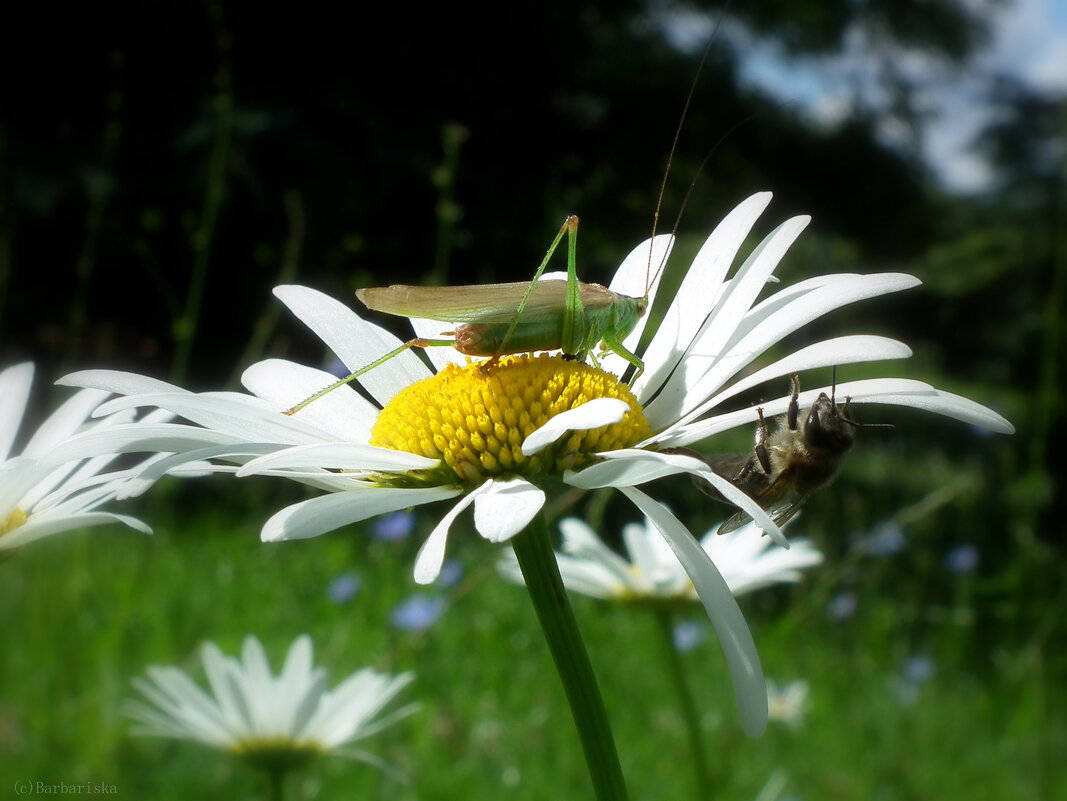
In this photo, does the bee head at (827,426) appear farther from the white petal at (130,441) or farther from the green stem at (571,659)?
the white petal at (130,441)

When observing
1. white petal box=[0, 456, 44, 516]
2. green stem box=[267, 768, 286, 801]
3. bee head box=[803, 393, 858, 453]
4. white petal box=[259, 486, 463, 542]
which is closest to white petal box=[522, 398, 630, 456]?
white petal box=[259, 486, 463, 542]

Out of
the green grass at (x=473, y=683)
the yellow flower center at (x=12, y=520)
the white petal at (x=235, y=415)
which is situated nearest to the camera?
the white petal at (x=235, y=415)

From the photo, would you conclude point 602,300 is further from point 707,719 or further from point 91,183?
point 91,183

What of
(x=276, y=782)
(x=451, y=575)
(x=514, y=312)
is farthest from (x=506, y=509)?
(x=451, y=575)

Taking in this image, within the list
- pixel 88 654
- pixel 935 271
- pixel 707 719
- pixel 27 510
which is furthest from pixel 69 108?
pixel 935 271

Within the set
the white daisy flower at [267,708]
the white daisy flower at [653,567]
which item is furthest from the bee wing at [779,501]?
the white daisy flower at [267,708]

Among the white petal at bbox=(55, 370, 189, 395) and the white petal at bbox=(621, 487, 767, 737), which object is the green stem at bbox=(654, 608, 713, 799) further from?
the white petal at bbox=(55, 370, 189, 395)
